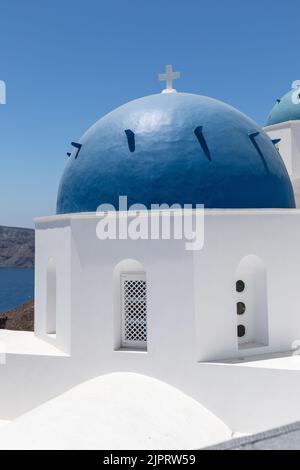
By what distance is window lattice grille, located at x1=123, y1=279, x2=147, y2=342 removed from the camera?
8094mm

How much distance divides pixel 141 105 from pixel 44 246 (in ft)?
11.4

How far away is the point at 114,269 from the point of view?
7805 millimetres

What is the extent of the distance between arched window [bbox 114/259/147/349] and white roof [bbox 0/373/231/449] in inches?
29.8

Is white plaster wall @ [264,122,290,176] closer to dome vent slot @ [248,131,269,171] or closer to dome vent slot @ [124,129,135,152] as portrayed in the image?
dome vent slot @ [248,131,269,171]

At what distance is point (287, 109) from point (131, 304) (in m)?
9.32

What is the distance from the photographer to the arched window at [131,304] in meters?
8.08

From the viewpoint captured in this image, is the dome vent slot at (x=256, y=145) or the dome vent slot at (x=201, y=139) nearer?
the dome vent slot at (x=201, y=139)

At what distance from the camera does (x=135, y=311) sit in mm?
8133

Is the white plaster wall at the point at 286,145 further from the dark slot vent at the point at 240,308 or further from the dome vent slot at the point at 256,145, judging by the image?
the dark slot vent at the point at 240,308

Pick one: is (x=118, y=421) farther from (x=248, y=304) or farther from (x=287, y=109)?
(x=287, y=109)

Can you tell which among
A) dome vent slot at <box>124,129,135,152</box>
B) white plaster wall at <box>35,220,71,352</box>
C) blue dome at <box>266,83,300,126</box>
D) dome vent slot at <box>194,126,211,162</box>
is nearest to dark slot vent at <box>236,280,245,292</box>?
dome vent slot at <box>194,126,211,162</box>

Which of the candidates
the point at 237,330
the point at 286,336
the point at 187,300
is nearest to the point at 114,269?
the point at 187,300

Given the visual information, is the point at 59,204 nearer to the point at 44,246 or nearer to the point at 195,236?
the point at 44,246
